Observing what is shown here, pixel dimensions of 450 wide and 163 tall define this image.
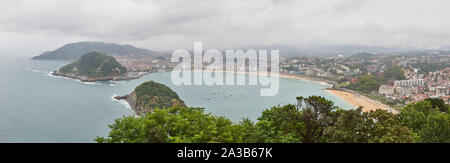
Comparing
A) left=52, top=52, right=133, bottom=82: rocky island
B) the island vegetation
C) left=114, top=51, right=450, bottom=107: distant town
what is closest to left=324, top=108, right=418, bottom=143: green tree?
the island vegetation

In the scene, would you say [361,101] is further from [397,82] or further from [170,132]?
[170,132]

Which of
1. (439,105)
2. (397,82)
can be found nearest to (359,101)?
(397,82)

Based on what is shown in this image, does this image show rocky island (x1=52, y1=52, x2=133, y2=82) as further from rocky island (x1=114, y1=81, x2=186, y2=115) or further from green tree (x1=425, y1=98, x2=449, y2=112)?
green tree (x1=425, y1=98, x2=449, y2=112)

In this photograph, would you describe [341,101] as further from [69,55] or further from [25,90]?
[69,55]

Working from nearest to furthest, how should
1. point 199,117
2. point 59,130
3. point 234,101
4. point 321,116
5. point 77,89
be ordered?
point 199,117, point 321,116, point 59,130, point 234,101, point 77,89

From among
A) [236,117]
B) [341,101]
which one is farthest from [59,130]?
[341,101]

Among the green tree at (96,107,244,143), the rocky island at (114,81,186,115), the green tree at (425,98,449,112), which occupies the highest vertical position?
the green tree at (96,107,244,143)
